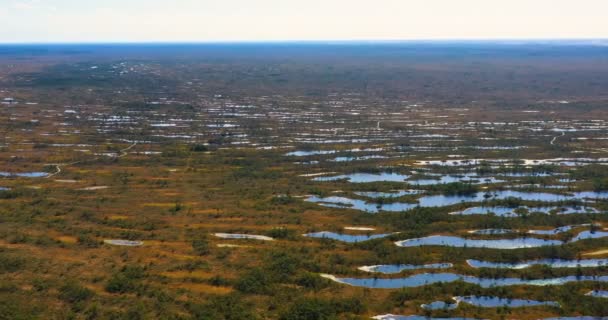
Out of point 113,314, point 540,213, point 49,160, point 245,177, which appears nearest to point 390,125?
point 245,177

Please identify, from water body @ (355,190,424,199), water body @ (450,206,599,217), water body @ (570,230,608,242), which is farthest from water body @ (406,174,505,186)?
water body @ (570,230,608,242)

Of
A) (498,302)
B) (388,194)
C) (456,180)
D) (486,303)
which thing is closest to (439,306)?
(486,303)

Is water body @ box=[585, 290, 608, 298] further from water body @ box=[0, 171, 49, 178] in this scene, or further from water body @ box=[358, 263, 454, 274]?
water body @ box=[0, 171, 49, 178]

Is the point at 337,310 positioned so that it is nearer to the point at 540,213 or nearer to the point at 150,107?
the point at 540,213

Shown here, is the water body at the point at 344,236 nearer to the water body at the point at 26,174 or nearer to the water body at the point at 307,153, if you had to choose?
the water body at the point at 307,153

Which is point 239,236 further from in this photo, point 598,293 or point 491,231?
point 598,293

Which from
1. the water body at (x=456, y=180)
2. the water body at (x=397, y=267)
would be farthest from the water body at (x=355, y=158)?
the water body at (x=397, y=267)
